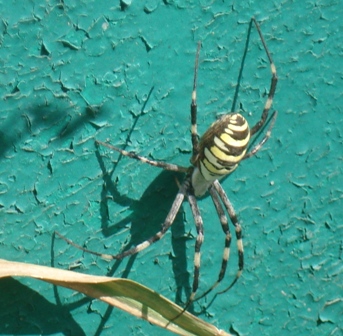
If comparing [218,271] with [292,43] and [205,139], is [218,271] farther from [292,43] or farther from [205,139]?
[292,43]

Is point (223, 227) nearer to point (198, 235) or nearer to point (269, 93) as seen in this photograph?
point (198, 235)

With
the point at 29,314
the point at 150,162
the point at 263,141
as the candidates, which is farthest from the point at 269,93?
the point at 29,314

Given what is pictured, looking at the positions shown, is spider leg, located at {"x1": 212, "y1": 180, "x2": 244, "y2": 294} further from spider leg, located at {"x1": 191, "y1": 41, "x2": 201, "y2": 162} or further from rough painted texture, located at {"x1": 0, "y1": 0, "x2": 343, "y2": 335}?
spider leg, located at {"x1": 191, "y1": 41, "x2": 201, "y2": 162}

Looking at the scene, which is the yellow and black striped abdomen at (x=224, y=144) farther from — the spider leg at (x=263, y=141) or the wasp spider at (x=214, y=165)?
the spider leg at (x=263, y=141)

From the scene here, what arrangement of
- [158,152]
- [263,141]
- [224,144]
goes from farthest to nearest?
[263,141] → [158,152] → [224,144]

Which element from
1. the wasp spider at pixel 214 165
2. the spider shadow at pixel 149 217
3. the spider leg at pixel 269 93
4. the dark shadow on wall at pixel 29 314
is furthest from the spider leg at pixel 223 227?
the dark shadow on wall at pixel 29 314
